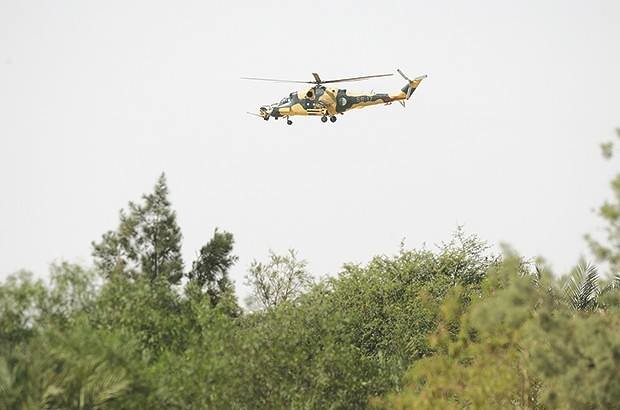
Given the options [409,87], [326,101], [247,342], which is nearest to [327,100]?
[326,101]

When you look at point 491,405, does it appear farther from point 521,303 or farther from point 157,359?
point 157,359

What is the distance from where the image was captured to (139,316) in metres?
31.1

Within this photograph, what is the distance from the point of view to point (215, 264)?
4338 cm

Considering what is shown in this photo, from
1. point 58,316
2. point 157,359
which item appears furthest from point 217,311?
point 58,316

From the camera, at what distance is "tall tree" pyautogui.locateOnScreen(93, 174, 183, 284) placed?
134ft

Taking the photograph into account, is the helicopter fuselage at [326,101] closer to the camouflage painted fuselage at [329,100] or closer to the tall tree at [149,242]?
the camouflage painted fuselage at [329,100]

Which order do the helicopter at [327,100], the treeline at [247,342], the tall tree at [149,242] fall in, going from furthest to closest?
the helicopter at [327,100], the tall tree at [149,242], the treeline at [247,342]

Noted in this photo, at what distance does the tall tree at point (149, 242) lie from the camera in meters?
40.8

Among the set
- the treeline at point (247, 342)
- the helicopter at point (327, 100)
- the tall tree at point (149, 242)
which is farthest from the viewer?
the helicopter at point (327, 100)

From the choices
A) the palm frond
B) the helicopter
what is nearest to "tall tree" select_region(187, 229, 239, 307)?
the helicopter

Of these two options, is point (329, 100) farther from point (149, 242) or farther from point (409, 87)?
point (149, 242)

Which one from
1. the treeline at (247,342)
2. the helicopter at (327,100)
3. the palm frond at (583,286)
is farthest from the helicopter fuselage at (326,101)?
the palm frond at (583,286)

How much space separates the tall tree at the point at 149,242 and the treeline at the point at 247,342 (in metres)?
0.06

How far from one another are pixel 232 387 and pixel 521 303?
10276mm
